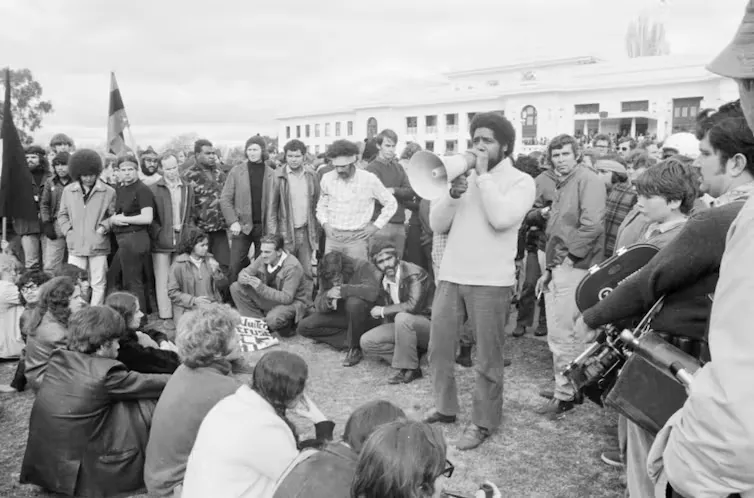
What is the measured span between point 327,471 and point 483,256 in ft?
6.76

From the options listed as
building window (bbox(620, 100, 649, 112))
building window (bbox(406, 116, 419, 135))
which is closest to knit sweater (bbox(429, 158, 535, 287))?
building window (bbox(620, 100, 649, 112))

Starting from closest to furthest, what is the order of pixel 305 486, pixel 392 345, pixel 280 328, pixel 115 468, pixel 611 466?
pixel 305 486
pixel 115 468
pixel 611 466
pixel 392 345
pixel 280 328

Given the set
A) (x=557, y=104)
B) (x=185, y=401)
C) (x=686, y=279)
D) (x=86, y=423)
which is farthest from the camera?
(x=557, y=104)

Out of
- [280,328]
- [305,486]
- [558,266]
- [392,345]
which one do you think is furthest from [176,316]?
[305,486]

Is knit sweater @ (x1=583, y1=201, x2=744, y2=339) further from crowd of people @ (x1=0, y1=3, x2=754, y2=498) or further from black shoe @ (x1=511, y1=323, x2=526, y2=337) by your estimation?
black shoe @ (x1=511, y1=323, x2=526, y2=337)

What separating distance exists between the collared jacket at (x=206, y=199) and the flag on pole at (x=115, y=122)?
1.85 metres

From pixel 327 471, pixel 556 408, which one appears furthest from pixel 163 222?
pixel 327 471

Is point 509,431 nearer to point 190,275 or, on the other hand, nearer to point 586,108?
point 190,275

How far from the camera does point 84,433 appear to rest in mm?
3160

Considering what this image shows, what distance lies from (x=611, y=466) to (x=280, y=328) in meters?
3.59

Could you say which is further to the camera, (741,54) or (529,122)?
(529,122)

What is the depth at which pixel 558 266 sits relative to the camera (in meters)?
4.52

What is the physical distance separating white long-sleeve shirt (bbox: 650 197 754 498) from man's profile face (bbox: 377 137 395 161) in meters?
6.13

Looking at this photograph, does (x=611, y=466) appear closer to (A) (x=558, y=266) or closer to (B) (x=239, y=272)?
(A) (x=558, y=266)
